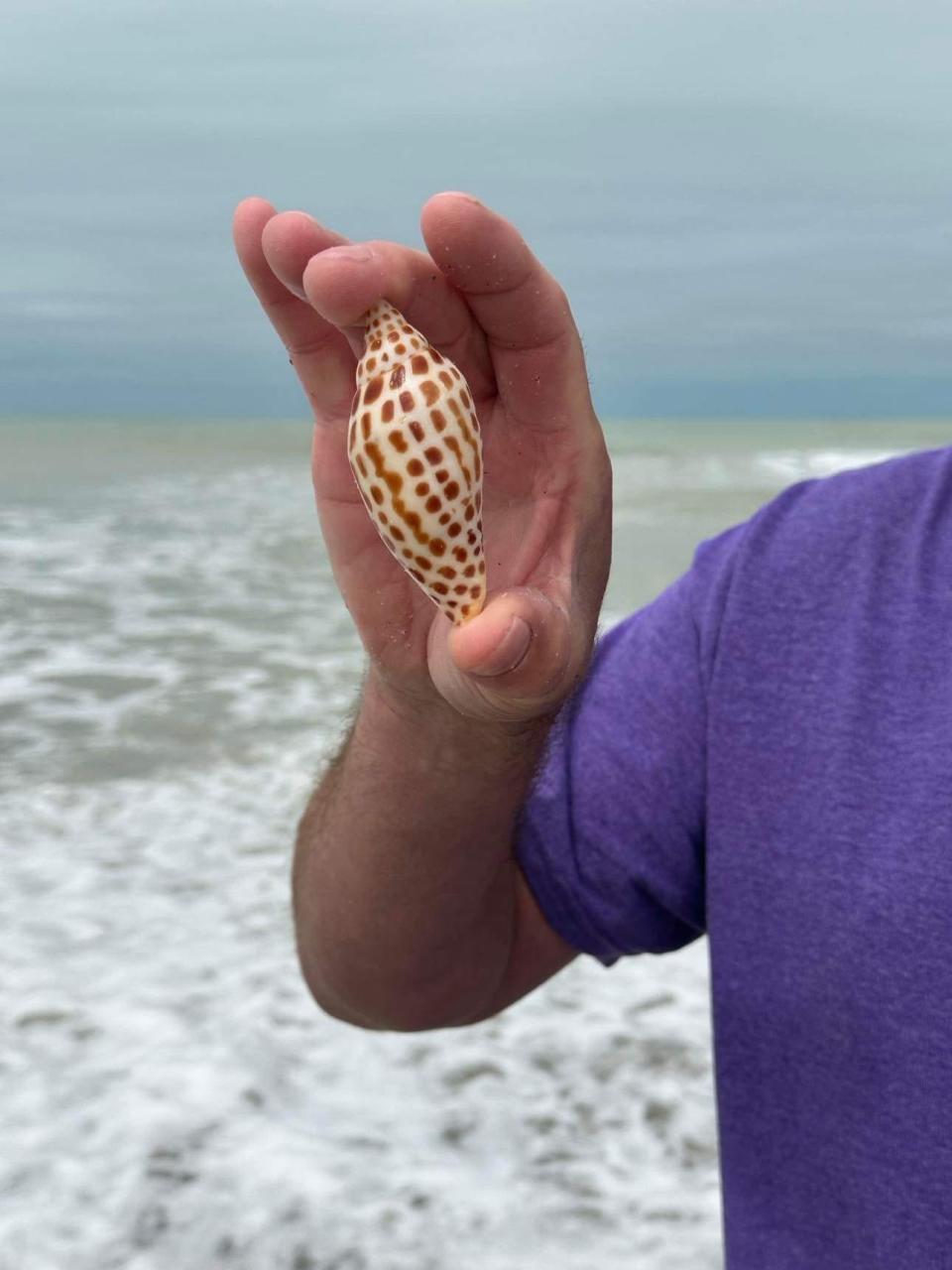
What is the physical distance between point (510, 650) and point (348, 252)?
475mm

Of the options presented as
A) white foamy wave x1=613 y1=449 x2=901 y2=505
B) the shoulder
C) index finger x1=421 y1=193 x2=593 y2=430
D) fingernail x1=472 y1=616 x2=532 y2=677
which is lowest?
white foamy wave x1=613 y1=449 x2=901 y2=505

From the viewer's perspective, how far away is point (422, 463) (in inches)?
51.8

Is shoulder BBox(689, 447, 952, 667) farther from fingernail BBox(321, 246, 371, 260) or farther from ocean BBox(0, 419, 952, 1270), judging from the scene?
ocean BBox(0, 419, 952, 1270)

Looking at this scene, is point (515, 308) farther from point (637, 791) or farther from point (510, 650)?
point (637, 791)

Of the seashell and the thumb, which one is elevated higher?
the seashell

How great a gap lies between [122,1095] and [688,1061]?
5.72 feet

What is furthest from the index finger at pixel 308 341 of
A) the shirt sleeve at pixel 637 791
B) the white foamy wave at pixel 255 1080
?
the white foamy wave at pixel 255 1080

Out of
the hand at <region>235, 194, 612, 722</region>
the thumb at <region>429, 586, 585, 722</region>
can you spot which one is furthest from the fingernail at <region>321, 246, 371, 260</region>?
the thumb at <region>429, 586, 585, 722</region>

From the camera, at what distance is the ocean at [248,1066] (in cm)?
350

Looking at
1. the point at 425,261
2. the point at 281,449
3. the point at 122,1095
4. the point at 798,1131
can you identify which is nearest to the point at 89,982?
the point at 122,1095

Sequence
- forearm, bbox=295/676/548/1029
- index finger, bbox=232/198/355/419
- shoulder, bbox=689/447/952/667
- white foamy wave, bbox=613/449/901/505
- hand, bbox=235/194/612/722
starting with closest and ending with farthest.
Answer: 1. hand, bbox=235/194/612/722
2. index finger, bbox=232/198/355/419
3. forearm, bbox=295/676/548/1029
4. shoulder, bbox=689/447/952/667
5. white foamy wave, bbox=613/449/901/505

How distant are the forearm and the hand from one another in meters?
0.18

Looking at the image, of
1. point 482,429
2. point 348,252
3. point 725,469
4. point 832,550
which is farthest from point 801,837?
point 725,469

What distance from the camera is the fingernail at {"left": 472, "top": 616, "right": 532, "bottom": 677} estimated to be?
4.05 feet
